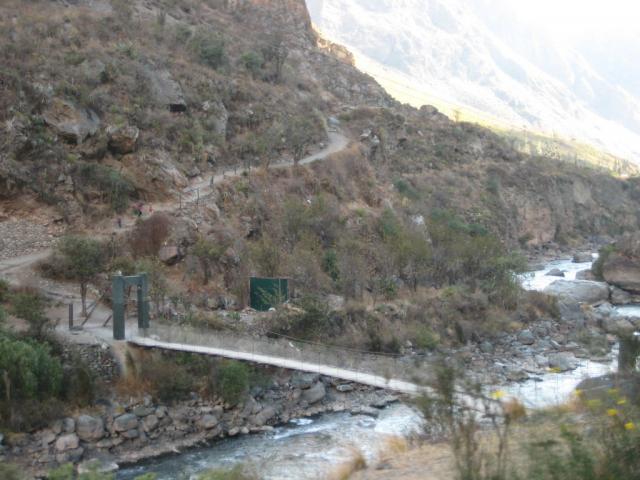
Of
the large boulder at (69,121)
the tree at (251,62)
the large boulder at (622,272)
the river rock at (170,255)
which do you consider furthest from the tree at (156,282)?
the large boulder at (622,272)

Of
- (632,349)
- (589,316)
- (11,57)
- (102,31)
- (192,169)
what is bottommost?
(589,316)

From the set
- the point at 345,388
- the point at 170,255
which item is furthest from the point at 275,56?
the point at 345,388

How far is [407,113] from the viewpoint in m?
71.0

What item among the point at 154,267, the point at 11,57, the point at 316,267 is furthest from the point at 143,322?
the point at 11,57

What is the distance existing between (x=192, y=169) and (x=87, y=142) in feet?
18.4

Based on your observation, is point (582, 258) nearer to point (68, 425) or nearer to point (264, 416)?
point (264, 416)

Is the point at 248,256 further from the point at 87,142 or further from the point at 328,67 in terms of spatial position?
the point at 328,67

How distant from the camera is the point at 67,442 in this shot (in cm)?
1967

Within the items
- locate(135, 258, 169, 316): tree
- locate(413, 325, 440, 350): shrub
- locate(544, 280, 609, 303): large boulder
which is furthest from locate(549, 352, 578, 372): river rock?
locate(135, 258, 169, 316): tree

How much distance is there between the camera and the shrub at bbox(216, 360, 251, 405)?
910 inches

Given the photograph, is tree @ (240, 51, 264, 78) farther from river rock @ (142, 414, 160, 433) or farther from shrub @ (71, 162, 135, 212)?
river rock @ (142, 414, 160, 433)

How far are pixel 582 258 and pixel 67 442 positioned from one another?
51739mm

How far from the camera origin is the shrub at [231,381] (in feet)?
75.8

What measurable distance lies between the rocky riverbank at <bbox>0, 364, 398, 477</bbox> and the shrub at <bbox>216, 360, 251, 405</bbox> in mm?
276
